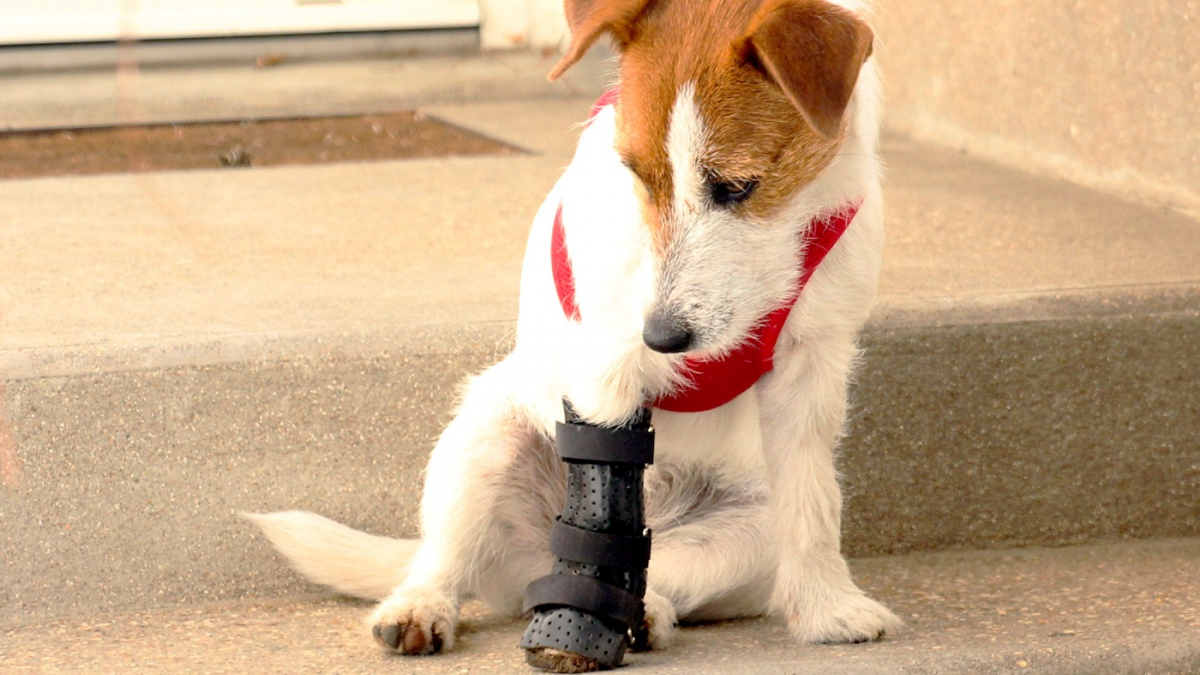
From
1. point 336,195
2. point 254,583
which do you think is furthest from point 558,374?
point 336,195

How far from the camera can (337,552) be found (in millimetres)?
2416

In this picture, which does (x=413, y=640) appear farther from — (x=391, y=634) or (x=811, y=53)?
(x=811, y=53)

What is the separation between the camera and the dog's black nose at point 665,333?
1866 millimetres

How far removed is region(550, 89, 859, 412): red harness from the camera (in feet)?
6.81

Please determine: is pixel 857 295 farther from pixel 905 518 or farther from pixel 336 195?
pixel 336 195

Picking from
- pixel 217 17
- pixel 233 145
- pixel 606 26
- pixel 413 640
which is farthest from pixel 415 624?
pixel 217 17

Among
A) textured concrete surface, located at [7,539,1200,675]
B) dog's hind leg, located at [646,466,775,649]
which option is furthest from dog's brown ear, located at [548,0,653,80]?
textured concrete surface, located at [7,539,1200,675]

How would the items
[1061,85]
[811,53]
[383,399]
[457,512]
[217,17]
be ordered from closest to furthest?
1. [811,53]
2. [457,512]
3. [383,399]
4. [1061,85]
5. [217,17]

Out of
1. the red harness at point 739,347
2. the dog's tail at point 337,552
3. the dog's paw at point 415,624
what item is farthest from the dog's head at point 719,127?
the dog's tail at point 337,552

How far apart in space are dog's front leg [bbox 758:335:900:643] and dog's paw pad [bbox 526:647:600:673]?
35cm

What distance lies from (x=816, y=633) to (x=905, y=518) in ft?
1.76

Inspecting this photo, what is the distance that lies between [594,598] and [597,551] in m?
0.07

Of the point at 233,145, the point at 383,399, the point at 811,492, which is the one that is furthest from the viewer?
the point at 233,145

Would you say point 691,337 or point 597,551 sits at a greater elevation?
point 691,337
